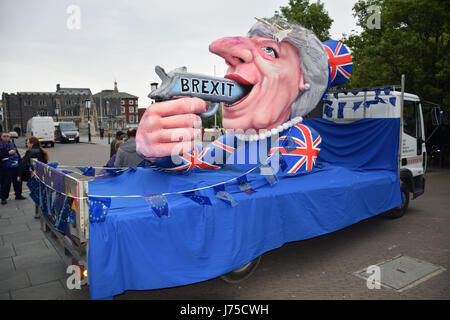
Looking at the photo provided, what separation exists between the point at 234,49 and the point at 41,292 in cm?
362

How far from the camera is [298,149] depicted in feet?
14.3

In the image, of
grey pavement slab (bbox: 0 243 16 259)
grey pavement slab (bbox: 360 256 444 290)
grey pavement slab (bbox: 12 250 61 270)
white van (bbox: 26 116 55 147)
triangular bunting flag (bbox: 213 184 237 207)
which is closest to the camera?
triangular bunting flag (bbox: 213 184 237 207)

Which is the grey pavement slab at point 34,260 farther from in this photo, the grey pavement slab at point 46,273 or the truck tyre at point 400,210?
the truck tyre at point 400,210

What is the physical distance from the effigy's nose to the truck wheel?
8.24 feet

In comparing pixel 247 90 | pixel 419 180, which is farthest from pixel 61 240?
pixel 419 180

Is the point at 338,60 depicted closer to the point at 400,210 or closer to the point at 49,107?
the point at 400,210

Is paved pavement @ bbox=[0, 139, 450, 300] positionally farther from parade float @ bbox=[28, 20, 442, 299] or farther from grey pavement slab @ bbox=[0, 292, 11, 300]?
parade float @ bbox=[28, 20, 442, 299]

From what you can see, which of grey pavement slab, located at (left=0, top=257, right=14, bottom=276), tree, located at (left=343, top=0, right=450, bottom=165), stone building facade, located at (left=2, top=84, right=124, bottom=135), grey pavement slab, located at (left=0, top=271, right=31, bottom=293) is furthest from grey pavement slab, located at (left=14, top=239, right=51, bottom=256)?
stone building facade, located at (left=2, top=84, right=124, bottom=135)

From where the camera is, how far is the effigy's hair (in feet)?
14.7

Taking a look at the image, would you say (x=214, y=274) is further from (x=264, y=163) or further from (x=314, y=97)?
(x=314, y=97)

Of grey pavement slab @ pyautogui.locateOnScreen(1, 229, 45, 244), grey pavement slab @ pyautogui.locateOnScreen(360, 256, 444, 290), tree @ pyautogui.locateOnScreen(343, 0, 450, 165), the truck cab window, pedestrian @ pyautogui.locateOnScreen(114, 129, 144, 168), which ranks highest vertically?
tree @ pyautogui.locateOnScreen(343, 0, 450, 165)

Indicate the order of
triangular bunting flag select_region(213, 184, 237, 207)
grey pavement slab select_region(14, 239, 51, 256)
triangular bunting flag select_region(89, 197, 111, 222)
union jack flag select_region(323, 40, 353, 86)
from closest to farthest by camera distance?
1. triangular bunting flag select_region(89, 197, 111, 222)
2. triangular bunting flag select_region(213, 184, 237, 207)
3. grey pavement slab select_region(14, 239, 51, 256)
4. union jack flag select_region(323, 40, 353, 86)

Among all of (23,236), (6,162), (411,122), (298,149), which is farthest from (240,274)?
(6,162)

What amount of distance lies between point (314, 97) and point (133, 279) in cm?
349
